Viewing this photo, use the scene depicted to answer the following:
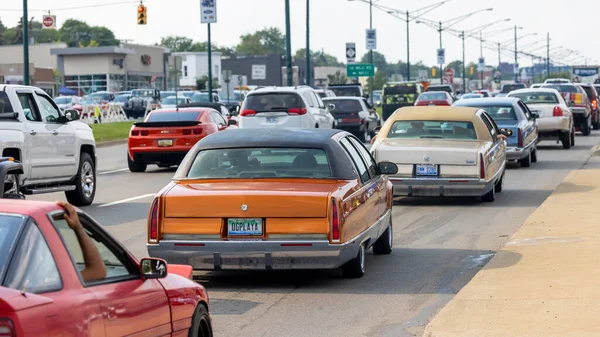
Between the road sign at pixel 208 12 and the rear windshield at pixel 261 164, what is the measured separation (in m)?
41.2

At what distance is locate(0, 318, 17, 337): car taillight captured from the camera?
16.1 feet

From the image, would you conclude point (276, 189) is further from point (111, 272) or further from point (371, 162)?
point (111, 272)

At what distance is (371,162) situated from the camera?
Result: 43.5 ft

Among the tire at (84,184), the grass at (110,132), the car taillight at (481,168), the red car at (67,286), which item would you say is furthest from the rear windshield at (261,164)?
the grass at (110,132)

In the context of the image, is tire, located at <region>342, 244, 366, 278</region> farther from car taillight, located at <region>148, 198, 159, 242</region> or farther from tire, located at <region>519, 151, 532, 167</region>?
tire, located at <region>519, 151, 532, 167</region>

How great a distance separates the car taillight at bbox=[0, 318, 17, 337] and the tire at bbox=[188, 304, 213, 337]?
2112 millimetres

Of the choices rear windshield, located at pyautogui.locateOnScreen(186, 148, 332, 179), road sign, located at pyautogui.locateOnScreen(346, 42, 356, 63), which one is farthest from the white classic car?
road sign, located at pyautogui.locateOnScreen(346, 42, 356, 63)

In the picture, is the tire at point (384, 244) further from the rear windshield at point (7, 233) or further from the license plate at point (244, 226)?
the rear windshield at point (7, 233)

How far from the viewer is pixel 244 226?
10.8m

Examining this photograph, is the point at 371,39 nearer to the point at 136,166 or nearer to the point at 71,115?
the point at 136,166

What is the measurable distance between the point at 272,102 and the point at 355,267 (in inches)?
807

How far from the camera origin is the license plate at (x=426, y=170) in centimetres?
1834

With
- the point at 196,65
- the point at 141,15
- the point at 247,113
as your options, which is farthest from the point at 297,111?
the point at 196,65

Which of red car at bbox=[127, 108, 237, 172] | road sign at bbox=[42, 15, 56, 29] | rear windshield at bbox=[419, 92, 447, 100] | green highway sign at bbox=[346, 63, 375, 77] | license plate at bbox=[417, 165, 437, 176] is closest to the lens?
license plate at bbox=[417, 165, 437, 176]
